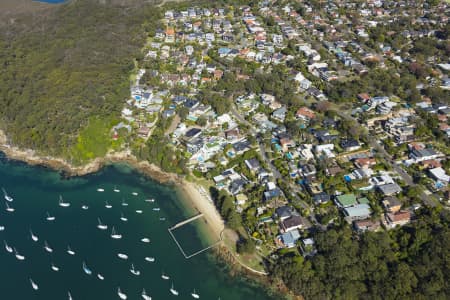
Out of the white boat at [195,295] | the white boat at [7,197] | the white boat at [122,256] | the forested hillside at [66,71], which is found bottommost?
the white boat at [195,295]

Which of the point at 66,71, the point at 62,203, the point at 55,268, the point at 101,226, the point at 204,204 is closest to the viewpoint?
the point at 55,268

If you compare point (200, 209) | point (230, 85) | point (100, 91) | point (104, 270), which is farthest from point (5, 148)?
point (230, 85)

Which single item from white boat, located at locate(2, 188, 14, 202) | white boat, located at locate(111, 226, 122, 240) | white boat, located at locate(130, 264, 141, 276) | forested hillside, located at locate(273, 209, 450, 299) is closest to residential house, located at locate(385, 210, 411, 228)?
forested hillside, located at locate(273, 209, 450, 299)

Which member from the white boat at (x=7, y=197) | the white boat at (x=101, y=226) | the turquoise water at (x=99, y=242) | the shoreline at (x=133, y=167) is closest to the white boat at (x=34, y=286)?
the turquoise water at (x=99, y=242)

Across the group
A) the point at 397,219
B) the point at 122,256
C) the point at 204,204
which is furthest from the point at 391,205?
the point at 122,256

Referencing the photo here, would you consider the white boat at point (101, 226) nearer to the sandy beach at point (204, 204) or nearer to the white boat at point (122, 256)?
the white boat at point (122, 256)

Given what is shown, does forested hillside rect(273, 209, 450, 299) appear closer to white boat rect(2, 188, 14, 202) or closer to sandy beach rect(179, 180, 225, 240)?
sandy beach rect(179, 180, 225, 240)

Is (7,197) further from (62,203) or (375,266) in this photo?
(375,266)

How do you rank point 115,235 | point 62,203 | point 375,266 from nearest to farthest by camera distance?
point 375,266
point 115,235
point 62,203
